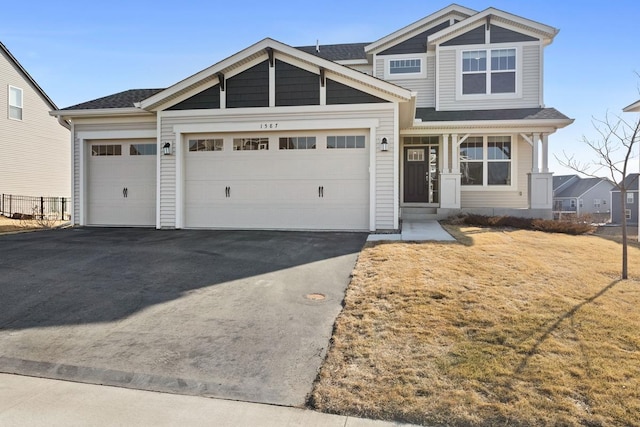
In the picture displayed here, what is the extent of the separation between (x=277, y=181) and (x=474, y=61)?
926cm

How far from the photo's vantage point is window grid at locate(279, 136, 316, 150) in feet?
36.5

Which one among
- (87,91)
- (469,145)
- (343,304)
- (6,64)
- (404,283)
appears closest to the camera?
(343,304)

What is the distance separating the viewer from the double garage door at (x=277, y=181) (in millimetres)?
10953

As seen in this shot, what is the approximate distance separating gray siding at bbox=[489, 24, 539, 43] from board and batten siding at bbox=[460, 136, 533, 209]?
3.67 meters

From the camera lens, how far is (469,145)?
47.6ft

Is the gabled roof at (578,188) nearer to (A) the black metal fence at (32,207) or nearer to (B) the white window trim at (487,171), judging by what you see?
(B) the white window trim at (487,171)

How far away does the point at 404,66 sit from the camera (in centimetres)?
1606

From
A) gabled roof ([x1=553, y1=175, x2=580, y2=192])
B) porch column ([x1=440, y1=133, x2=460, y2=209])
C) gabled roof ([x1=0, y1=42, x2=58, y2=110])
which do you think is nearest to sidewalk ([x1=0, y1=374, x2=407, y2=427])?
porch column ([x1=440, y1=133, x2=460, y2=209])

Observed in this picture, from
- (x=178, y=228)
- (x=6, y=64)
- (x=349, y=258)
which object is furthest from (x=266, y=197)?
(x=6, y=64)

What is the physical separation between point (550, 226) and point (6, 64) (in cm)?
2461

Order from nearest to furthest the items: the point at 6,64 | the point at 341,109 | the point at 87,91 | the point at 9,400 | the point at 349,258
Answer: the point at 9,400 → the point at 349,258 → the point at 341,109 → the point at 87,91 → the point at 6,64

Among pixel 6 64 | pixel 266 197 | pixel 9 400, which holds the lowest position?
pixel 9 400

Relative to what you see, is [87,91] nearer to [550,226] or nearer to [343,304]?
[343,304]

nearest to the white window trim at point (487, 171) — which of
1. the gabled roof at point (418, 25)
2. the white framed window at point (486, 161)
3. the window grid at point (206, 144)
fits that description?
the white framed window at point (486, 161)
